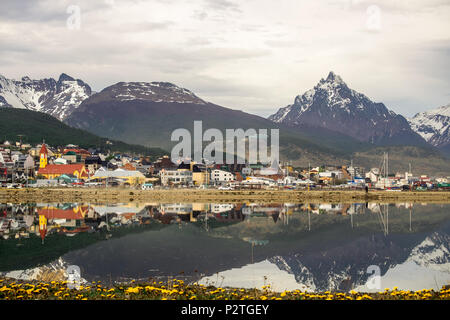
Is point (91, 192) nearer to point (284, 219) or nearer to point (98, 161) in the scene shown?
point (284, 219)

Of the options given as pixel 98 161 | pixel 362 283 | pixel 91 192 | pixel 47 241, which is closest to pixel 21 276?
pixel 47 241

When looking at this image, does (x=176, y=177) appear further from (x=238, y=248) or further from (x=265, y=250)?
(x=265, y=250)

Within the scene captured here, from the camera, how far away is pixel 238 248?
4028 cm

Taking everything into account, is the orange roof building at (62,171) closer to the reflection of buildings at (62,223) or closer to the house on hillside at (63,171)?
the house on hillside at (63,171)

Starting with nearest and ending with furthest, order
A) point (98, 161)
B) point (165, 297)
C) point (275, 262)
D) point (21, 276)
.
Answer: point (165, 297) → point (21, 276) → point (275, 262) → point (98, 161)

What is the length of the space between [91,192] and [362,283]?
3460 inches

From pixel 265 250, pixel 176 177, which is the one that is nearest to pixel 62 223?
pixel 265 250

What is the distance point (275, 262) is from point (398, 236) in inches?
816

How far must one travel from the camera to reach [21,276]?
25.8 m

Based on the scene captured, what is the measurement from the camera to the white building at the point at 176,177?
161000 millimetres
